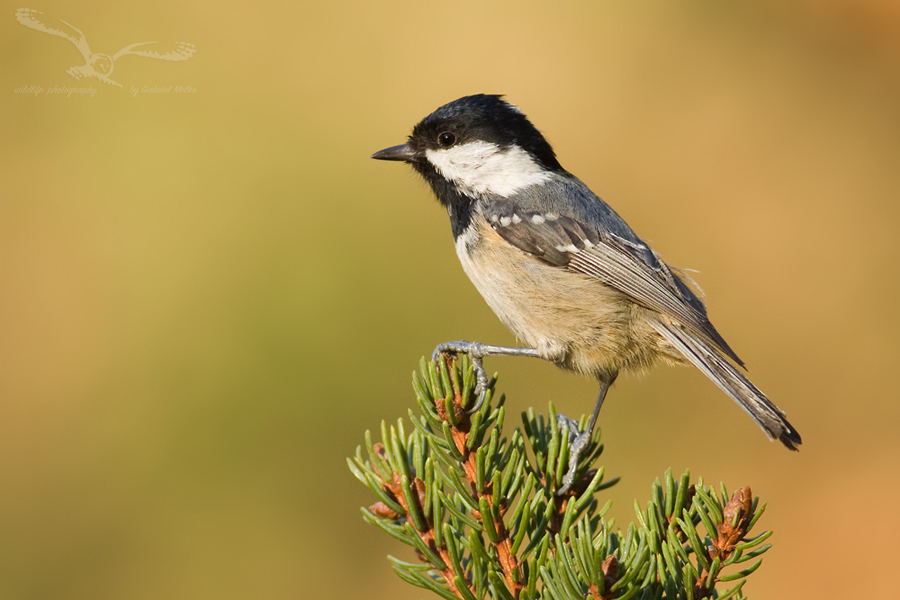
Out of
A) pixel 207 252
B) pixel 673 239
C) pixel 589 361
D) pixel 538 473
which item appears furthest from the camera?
pixel 673 239

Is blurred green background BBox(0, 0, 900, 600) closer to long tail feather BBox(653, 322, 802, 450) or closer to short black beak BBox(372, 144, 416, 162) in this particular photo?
short black beak BBox(372, 144, 416, 162)

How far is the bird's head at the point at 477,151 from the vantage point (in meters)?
2.41

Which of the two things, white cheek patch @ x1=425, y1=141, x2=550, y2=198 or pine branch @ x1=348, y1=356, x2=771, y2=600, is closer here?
pine branch @ x1=348, y1=356, x2=771, y2=600

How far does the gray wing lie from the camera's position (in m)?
2.15

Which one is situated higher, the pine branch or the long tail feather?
the long tail feather

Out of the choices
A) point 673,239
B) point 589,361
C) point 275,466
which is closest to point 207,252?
point 275,466

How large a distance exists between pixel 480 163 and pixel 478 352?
2.82 ft

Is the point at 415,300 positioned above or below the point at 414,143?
below

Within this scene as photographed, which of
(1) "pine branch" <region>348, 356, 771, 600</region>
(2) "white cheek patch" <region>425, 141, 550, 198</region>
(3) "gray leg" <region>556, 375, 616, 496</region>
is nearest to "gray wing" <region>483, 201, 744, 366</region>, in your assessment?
(2) "white cheek patch" <region>425, 141, 550, 198</region>

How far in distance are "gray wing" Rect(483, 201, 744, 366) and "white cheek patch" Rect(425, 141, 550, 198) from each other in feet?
0.54

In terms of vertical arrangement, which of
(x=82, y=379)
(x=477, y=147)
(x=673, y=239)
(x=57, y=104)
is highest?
(x=57, y=104)

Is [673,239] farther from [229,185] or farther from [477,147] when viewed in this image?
[229,185]

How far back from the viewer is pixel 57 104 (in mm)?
2668

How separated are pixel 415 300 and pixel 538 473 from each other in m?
1.18
